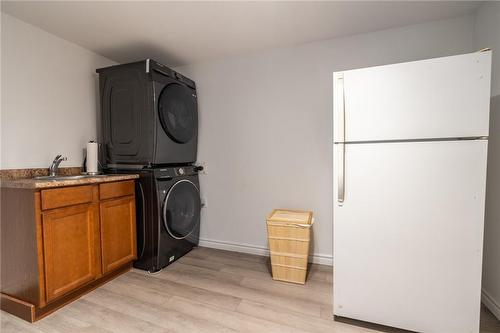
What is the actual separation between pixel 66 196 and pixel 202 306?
1.21 metres

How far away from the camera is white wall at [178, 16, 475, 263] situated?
201 cm

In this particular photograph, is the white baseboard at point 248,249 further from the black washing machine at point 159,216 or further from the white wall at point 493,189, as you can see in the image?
the white wall at point 493,189

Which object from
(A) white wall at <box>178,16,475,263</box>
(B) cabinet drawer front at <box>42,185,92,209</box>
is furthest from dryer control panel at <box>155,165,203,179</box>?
(B) cabinet drawer front at <box>42,185,92,209</box>

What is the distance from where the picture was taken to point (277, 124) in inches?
92.5

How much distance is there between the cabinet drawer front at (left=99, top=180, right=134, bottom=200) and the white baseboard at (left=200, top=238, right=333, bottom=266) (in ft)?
3.62

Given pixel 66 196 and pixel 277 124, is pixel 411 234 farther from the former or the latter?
pixel 66 196

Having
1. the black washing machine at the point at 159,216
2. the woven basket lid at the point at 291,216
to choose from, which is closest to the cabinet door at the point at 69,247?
the black washing machine at the point at 159,216

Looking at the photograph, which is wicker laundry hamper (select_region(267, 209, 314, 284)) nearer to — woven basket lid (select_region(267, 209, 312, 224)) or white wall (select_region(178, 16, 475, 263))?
woven basket lid (select_region(267, 209, 312, 224))

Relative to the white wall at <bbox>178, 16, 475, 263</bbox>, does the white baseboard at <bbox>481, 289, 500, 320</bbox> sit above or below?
below

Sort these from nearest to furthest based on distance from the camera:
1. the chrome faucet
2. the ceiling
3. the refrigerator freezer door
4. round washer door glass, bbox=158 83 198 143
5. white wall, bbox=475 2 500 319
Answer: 1. the refrigerator freezer door
2. white wall, bbox=475 2 500 319
3. the ceiling
4. the chrome faucet
5. round washer door glass, bbox=158 83 198 143

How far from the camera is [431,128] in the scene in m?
1.21

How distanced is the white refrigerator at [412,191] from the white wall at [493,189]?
0.53 metres

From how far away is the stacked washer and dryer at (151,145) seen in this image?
79.5 inches

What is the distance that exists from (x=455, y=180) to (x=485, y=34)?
4.34ft
